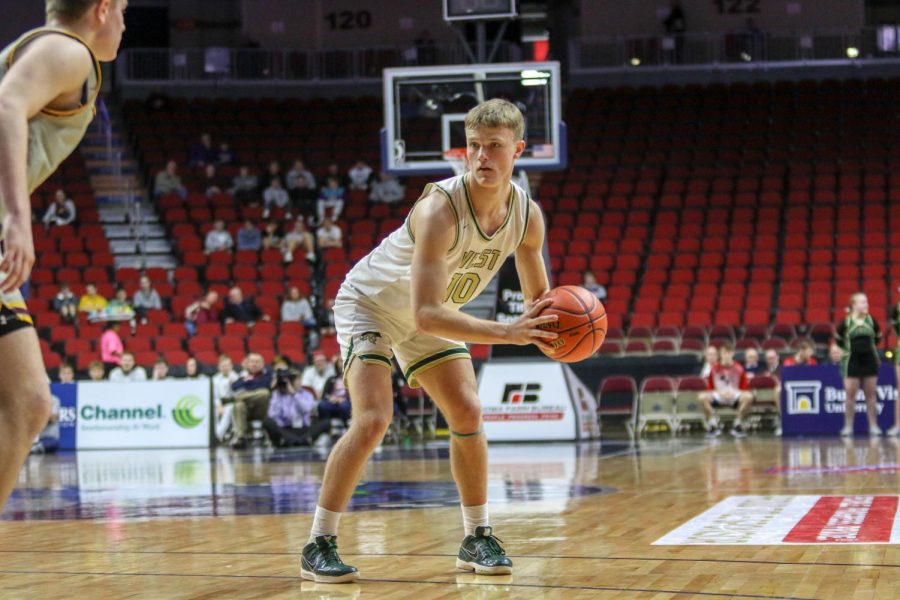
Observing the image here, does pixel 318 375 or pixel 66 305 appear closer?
pixel 318 375

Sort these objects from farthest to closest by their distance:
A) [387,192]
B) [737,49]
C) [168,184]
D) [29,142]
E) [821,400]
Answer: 1. [737,49]
2. [168,184]
3. [387,192]
4. [821,400]
5. [29,142]

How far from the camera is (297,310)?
18547mm

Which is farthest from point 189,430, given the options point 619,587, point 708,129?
point 708,129

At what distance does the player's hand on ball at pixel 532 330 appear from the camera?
13.7 feet

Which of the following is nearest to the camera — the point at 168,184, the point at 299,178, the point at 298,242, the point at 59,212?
the point at 298,242

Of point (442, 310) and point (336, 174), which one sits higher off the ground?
point (336, 174)

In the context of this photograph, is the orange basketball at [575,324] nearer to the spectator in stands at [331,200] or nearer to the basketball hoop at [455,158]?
the basketball hoop at [455,158]

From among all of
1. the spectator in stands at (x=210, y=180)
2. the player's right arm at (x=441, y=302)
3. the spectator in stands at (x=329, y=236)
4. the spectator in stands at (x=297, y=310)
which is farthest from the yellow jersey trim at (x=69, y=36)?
the spectator in stands at (x=210, y=180)

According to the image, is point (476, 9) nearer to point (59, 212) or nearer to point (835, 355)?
point (835, 355)

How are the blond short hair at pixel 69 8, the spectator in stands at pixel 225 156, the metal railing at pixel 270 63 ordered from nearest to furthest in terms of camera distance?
the blond short hair at pixel 69 8, the spectator in stands at pixel 225 156, the metal railing at pixel 270 63

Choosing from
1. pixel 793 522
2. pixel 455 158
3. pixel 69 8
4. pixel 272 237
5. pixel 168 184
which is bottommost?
pixel 793 522

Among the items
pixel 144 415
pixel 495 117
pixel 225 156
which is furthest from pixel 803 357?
pixel 225 156

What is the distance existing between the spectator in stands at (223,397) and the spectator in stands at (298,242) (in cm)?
476

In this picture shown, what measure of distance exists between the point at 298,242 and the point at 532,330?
16540mm
